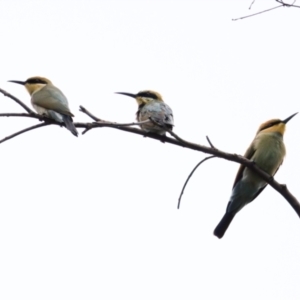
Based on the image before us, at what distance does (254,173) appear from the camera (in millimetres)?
3752

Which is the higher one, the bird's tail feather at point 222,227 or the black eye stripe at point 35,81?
the black eye stripe at point 35,81

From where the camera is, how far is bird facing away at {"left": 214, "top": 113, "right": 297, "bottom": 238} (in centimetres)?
379

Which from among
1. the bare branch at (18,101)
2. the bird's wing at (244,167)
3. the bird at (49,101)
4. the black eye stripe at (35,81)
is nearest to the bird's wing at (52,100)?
the bird at (49,101)

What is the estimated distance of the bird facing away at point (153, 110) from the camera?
361 cm

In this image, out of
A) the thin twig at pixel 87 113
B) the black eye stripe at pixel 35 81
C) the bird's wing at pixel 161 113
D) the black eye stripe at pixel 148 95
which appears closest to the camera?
the thin twig at pixel 87 113

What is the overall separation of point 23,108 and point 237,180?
1.80 m

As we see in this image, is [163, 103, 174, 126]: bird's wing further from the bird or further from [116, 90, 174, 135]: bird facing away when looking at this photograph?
the bird

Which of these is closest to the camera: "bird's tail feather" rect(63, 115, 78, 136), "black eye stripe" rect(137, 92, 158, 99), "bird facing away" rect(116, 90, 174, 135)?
"bird's tail feather" rect(63, 115, 78, 136)

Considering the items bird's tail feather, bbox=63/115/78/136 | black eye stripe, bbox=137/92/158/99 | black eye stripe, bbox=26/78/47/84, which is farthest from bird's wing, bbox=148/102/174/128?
black eye stripe, bbox=26/78/47/84

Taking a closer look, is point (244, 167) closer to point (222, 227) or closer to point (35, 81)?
point (222, 227)

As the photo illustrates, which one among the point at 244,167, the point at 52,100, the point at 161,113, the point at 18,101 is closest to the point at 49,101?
the point at 52,100

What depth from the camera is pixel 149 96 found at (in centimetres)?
451

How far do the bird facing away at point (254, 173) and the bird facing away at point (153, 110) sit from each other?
0.55 m

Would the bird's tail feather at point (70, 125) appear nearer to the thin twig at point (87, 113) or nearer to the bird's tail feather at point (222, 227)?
the thin twig at point (87, 113)
